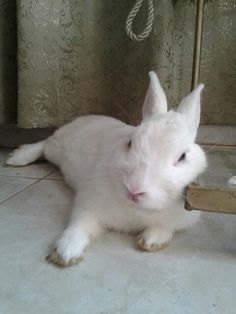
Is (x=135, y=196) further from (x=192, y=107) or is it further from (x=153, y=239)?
(x=192, y=107)

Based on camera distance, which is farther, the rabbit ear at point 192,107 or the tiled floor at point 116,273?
the rabbit ear at point 192,107

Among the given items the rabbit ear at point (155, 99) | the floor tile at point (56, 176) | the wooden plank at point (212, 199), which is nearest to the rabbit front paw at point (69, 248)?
the wooden plank at point (212, 199)

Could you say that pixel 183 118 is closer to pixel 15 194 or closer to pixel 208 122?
pixel 15 194

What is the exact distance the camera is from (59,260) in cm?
100

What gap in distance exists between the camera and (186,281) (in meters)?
0.95

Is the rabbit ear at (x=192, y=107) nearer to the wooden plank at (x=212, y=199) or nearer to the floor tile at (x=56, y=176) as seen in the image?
the wooden plank at (x=212, y=199)

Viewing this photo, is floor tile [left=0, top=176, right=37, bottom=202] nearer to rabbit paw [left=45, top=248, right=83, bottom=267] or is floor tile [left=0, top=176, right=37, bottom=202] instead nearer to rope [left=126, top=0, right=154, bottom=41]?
rabbit paw [left=45, top=248, right=83, bottom=267]

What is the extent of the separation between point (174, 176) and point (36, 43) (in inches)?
41.1

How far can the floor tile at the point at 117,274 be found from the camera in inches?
33.3

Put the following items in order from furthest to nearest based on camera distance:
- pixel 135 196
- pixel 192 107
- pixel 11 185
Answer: pixel 11 185 < pixel 192 107 < pixel 135 196

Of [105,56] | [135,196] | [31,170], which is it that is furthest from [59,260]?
[105,56]

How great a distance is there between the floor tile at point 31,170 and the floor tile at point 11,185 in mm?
67

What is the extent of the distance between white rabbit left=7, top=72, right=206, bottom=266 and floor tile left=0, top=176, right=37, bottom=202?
0.96 ft

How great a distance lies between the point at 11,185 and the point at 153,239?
0.77 metres
